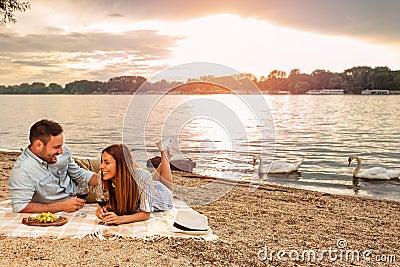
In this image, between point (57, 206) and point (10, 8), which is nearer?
point (57, 206)

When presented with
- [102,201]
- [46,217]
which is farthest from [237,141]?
[46,217]

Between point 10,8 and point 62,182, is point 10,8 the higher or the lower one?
the higher one

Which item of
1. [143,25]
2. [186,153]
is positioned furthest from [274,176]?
[143,25]

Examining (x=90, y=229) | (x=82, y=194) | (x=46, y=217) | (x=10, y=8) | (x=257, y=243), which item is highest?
(x=10, y=8)

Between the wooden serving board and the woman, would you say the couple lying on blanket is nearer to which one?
the woman

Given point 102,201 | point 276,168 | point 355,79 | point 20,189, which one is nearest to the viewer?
point 102,201

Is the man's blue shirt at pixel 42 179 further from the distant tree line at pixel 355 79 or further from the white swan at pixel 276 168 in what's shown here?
the distant tree line at pixel 355 79

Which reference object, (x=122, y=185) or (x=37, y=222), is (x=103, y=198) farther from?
(x=37, y=222)

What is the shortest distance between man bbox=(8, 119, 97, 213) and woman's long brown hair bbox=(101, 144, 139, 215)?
600 millimetres

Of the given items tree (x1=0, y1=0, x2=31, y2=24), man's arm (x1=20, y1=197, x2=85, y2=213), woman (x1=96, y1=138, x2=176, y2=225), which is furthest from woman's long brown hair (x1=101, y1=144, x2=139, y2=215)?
tree (x1=0, y1=0, x2=31, y2=24)

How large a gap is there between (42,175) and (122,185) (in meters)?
1.15

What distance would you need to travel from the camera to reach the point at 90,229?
4.96 metres

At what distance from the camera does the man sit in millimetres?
5328

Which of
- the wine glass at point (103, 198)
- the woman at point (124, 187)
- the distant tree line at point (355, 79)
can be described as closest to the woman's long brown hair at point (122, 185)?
the woman at point (124, 187)
